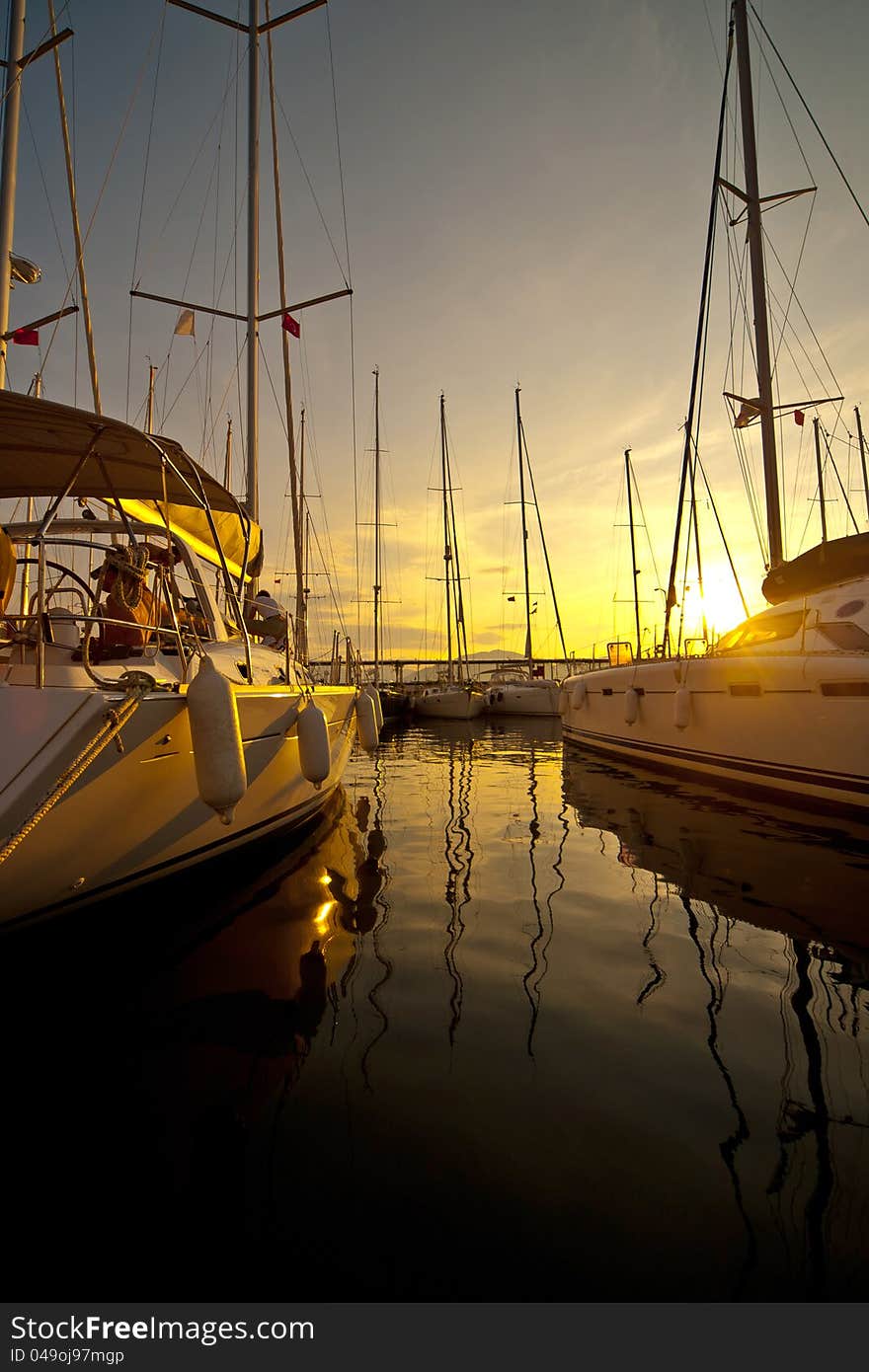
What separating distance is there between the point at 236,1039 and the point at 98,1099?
50 cm

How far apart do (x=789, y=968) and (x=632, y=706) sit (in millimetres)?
7757

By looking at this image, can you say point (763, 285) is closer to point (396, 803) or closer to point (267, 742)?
point (396, 803)

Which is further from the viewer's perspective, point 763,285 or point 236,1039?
point 763,285

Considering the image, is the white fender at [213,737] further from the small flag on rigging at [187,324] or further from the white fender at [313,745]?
the small flag on rigging at [187,324]

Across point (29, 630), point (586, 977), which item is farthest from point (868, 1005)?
point (29, 630)

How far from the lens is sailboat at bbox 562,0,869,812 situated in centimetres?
630

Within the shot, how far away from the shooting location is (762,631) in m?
8.15

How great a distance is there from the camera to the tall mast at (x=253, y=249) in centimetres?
909

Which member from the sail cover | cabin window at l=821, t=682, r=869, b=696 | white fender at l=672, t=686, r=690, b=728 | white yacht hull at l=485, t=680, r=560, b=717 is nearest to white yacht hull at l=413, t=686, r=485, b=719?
white yacht hull at l=485, t=680, r=560, b=717

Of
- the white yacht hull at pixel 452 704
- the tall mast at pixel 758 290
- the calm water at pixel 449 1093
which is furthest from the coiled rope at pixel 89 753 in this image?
the white yacht hull at pixel 452 704

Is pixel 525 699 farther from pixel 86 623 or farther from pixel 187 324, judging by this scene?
pixel 86 623

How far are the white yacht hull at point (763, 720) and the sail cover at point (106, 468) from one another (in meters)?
5.63

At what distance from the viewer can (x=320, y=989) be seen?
2955 mm

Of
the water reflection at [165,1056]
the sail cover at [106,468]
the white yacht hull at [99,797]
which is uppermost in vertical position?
the sail cover at [106,468]
